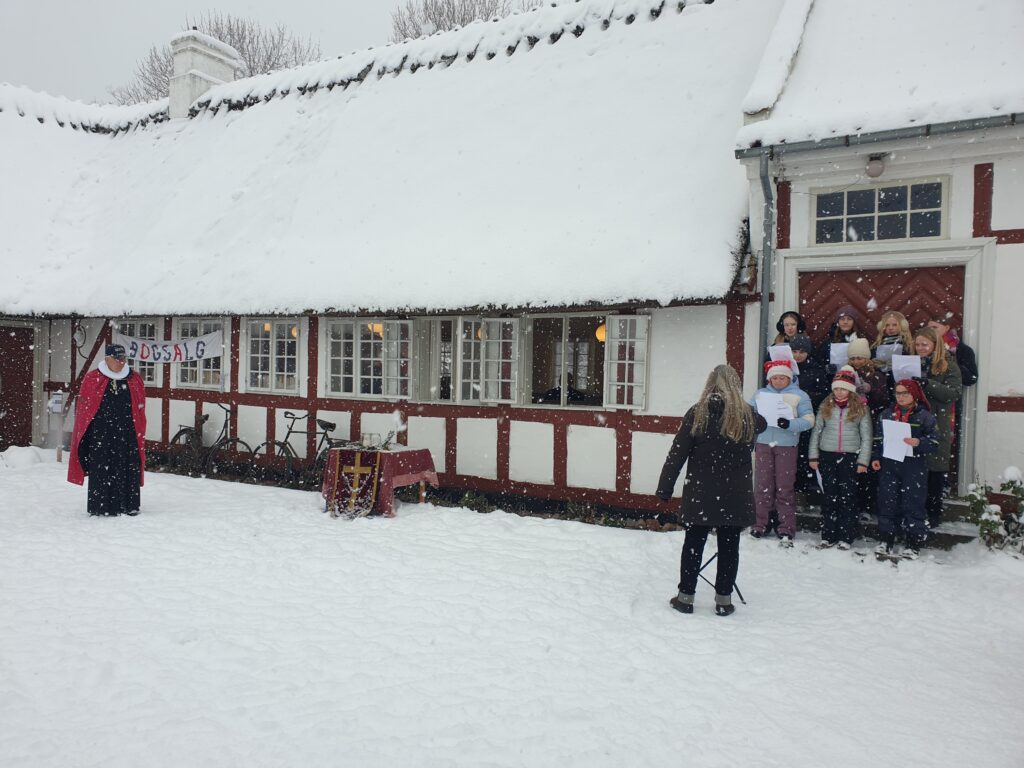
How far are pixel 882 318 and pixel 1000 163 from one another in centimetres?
157

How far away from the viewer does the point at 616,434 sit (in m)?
7.79

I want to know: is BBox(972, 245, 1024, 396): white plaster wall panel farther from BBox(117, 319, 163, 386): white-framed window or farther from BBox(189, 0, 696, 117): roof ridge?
BBox(117, 319, 163, 386): white-framed window

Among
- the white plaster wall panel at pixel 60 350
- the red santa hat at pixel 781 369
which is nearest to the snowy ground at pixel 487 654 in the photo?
the red santa hat at pixel 781 369

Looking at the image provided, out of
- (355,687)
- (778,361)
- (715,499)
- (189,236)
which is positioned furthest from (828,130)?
(189,236)

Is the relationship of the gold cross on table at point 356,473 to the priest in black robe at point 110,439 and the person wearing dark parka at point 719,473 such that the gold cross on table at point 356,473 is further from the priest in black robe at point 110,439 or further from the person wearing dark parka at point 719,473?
the person wearing dark parka at point 719,473

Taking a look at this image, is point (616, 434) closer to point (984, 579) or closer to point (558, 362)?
point (984, 579)

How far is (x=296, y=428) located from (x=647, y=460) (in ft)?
17.5

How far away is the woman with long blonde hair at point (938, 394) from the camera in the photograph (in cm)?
Answer: 586

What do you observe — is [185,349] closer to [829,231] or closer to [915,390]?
[829,231]

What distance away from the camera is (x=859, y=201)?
21.7 ft

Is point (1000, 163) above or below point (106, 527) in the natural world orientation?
above

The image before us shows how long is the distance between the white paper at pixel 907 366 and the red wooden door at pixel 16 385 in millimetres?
13803

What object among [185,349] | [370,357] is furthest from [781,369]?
[185,349]

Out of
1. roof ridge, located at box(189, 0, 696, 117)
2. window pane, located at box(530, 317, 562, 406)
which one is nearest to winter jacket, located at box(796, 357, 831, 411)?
roof ridge, located at box(189, 0, 696, 117)
